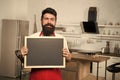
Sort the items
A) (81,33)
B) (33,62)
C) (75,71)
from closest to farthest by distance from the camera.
Result: (33,62) < (75,71) < (81,33)

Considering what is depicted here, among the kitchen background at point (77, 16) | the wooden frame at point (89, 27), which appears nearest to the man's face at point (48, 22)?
the wooden frame at point (89, 27)

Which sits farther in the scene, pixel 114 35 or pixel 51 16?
pixel 114 35

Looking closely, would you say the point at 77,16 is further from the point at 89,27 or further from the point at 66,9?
the point at 89,27

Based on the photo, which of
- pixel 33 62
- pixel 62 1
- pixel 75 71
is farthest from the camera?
pixel 62 1

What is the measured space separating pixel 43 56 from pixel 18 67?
153 inches

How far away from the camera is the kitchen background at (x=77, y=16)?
18.7 feet

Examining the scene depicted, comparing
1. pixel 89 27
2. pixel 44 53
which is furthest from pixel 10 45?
pixel 44 53

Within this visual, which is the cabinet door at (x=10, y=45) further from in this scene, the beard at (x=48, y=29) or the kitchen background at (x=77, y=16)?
the beard at (x=48, y=29)

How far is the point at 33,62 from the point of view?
6.97 feet

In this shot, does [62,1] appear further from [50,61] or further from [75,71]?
[50,61]

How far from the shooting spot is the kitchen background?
5715mm

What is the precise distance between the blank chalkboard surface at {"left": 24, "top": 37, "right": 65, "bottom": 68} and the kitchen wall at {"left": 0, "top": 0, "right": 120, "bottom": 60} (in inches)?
154

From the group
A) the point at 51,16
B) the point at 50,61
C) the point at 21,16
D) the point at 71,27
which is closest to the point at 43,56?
the point at 50,61

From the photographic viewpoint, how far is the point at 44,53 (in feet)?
7.12
